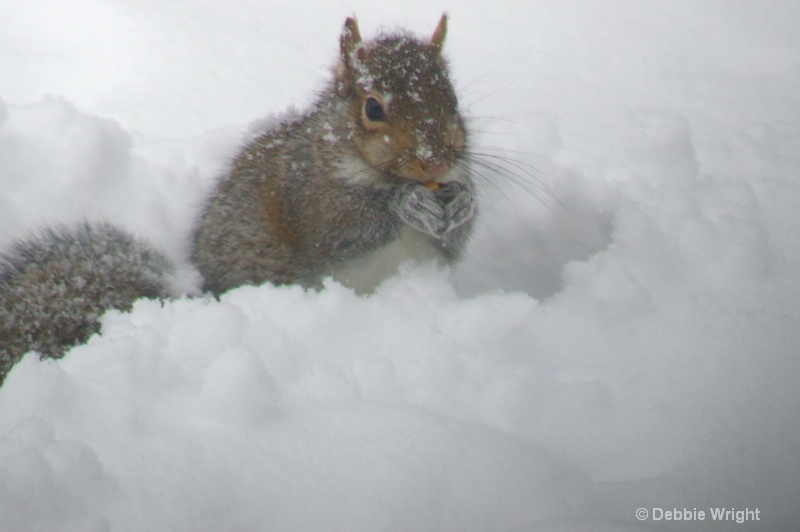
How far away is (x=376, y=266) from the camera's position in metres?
1.87

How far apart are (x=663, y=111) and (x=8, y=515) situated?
8.19ft

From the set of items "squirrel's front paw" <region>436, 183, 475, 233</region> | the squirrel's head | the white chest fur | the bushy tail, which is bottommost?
the white chest fur

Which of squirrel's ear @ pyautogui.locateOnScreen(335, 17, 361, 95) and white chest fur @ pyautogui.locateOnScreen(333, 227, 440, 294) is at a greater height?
squirrel's ear @ pyautogui.locateOnScreen(335, 17, 361, 95)

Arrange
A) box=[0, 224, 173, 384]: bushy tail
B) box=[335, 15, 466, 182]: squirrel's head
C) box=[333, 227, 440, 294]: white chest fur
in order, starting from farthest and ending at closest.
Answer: box=[333, 227, 440, 294]: white chest fur
box=[335, 15, 466, 182]: squirrel's head
box=[0, 224, 173, 384]: bushy tail

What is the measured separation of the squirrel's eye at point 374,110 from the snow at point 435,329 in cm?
38

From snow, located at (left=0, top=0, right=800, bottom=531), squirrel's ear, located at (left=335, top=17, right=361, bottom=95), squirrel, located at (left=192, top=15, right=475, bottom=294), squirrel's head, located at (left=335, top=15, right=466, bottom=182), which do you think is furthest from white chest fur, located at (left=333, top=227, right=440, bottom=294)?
squirrel's ear, located at (left=335, top=17, right=361, bottom=95)

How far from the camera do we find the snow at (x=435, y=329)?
104 cm

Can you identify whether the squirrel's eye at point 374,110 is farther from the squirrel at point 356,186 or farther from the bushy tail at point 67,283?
the bushy tail at point 67,283

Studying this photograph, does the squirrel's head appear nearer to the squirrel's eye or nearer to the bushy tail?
the squirrel's eye

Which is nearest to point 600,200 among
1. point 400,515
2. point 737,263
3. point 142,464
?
point 737,263

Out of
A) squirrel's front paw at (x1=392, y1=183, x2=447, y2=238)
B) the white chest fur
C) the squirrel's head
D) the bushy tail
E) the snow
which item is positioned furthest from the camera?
the white chest fur

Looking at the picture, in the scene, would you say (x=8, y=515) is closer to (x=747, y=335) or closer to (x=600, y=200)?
(x=747, y=335)

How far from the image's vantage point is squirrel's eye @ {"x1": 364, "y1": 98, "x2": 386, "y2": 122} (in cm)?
167

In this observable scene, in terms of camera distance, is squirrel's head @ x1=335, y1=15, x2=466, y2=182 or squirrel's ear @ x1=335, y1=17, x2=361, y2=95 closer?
squirrel's head @ x1=335, y1=15, x2=466, y2=182
